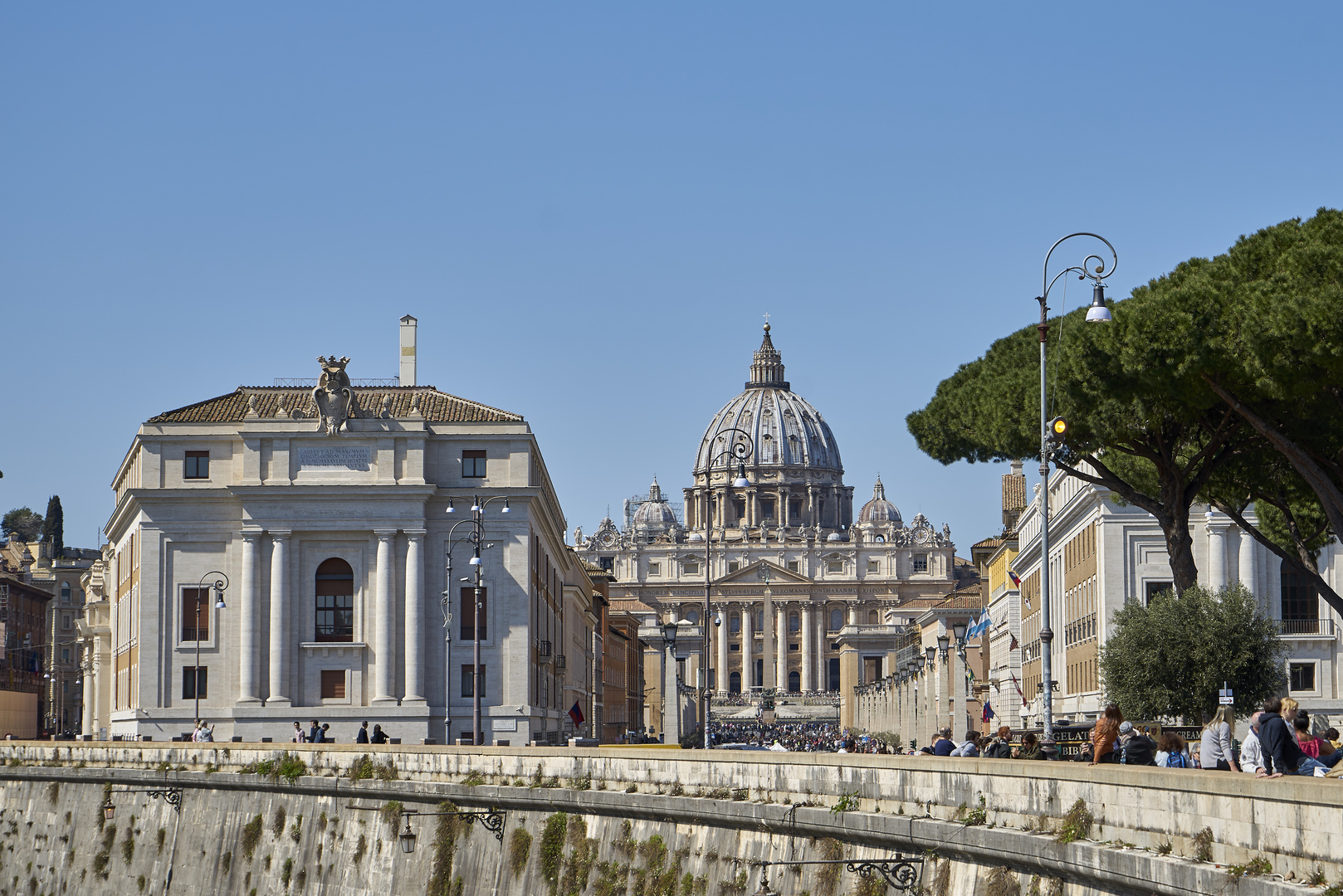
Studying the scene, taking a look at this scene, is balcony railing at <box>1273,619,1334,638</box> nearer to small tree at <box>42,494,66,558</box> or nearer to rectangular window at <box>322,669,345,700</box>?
rectangular window at <box>322,669,345,700</box>

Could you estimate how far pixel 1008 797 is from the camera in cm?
1700

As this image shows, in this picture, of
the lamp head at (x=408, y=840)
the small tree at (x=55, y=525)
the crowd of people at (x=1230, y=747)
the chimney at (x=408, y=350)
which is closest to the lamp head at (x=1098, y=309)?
the crowd of people at (x=1230, y=747)

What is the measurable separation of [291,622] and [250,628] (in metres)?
1.18

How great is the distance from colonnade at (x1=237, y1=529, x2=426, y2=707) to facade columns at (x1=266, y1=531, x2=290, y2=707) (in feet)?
0.08

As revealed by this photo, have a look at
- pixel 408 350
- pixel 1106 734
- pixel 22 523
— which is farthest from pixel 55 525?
pixel 1106 734

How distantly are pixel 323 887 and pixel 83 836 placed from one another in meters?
8.44

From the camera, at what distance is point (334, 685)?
55594 mm

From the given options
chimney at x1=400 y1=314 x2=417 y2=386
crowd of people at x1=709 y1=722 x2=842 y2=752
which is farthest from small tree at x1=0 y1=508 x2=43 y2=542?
chimney at x1=400 y1=314 x2=417 y2=386

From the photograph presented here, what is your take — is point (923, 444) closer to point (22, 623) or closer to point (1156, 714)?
point (1156, 714)

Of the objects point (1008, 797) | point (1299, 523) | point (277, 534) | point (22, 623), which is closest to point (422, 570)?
point (277, 534)

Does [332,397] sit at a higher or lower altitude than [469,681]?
higher

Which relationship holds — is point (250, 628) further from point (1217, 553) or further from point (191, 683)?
point (1217, 553)

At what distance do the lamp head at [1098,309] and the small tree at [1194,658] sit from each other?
45.9 ft

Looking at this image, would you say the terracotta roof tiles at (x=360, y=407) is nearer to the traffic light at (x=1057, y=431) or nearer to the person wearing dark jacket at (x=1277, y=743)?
the traffic light at (x=1057, y=431)
